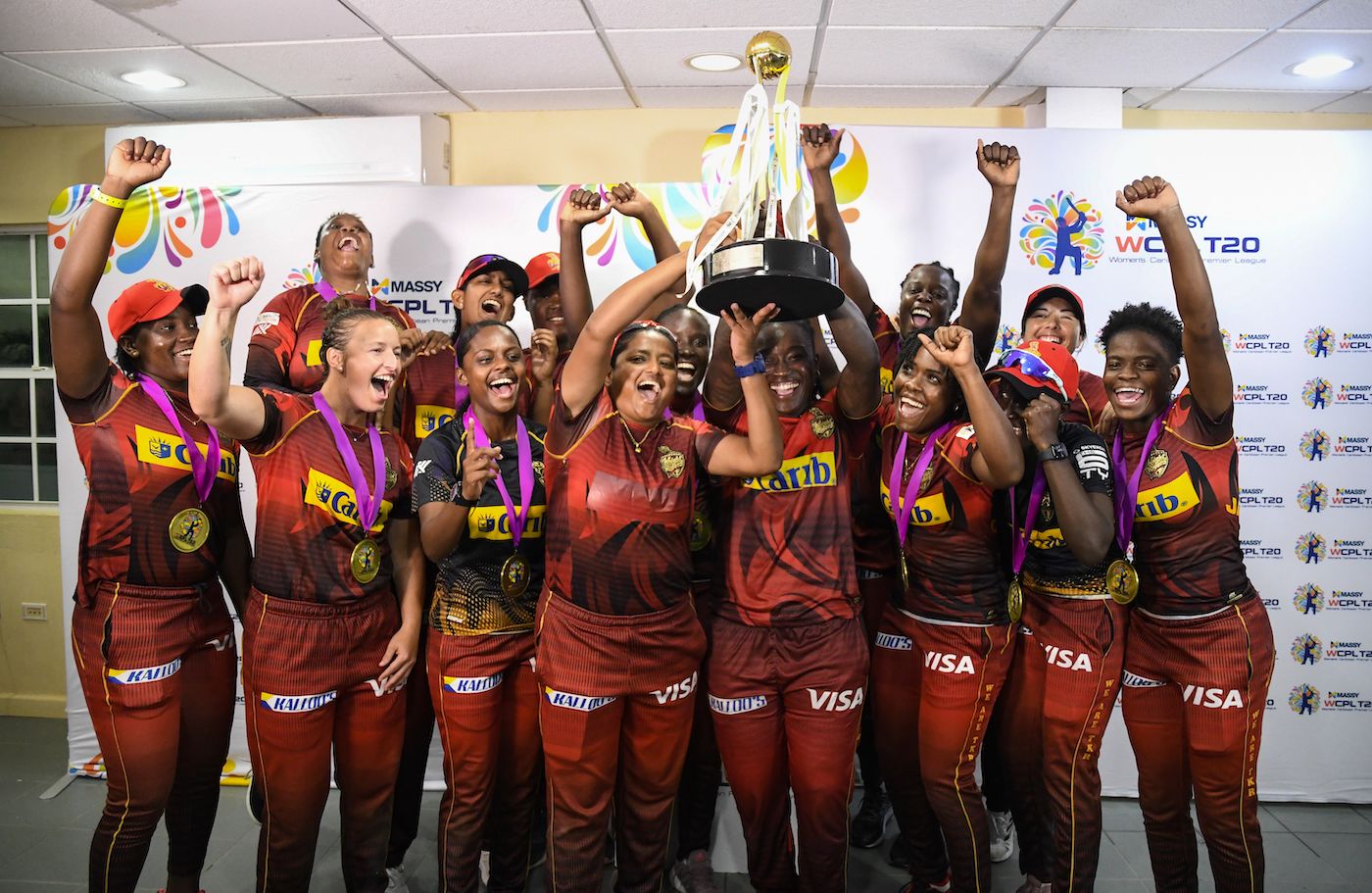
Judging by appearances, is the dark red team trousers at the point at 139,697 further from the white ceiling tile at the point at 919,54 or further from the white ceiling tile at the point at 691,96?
the white ceiling tile at the point at 919,54

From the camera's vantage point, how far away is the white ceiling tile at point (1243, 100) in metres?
4.68

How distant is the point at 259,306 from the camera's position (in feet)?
14.4

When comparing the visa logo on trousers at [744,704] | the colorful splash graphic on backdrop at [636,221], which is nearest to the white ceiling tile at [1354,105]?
the colorful splash graphic on backdrop at [636,221]

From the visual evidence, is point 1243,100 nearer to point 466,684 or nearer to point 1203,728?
point 1203,728

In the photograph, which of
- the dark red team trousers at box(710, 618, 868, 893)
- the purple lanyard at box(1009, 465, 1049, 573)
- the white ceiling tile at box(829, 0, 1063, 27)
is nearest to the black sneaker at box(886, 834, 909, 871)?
the dark red team trousers at box(710, 618, 868, 893)

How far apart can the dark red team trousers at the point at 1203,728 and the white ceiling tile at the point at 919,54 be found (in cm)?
259

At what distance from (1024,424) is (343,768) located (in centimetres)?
232

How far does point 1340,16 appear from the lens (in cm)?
369

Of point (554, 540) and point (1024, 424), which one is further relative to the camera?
point (1024, 424)

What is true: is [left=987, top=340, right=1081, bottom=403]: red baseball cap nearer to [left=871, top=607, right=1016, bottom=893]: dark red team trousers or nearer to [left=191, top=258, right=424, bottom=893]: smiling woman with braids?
[left=871, top=607, right=1016, bottom=893]: dark red team trousers

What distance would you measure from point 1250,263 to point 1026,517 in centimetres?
221

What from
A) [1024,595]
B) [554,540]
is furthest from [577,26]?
[1024,595]

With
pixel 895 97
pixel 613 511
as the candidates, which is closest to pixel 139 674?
pixel 613 511

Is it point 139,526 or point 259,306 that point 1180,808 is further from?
point 259,306
